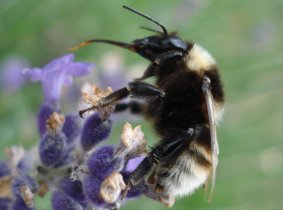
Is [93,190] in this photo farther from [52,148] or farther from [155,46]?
[155,46]

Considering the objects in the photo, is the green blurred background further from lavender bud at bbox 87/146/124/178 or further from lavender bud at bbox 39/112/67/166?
lavender bud at bbox 87/146/124/178

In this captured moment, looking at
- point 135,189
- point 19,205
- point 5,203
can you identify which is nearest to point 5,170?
point 5,203

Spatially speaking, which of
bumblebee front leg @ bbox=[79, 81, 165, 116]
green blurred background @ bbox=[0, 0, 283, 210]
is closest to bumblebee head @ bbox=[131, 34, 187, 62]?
bumblebee front leg @ bbox=[79, 81, 165, 116]

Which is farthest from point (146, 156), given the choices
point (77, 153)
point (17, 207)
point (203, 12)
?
point (203, 12)

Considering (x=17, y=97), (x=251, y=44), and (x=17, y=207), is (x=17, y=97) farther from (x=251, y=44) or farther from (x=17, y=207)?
(x=251, y=44)

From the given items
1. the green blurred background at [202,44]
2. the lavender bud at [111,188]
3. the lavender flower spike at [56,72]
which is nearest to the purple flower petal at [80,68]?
the lavender flower spike at [56,72]

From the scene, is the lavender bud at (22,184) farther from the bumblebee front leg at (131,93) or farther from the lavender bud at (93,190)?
the bumblebee front leg at (131,93)

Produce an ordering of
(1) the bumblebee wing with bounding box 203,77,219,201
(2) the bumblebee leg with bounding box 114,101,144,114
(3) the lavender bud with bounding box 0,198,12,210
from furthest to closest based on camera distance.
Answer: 1. (2) the bumblebee leg with bounding box 114,101,144,114
2. (3) the lavender bud with bounding box 0,198,12,210
3. (1) the bumblebee wing with bounding box 203,77,219,201

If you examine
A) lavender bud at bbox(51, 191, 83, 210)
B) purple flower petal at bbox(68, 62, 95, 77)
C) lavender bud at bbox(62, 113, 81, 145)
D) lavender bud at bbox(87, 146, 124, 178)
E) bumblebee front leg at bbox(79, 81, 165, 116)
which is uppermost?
purple flower petal at bbox(68, 62, 95, 77)
